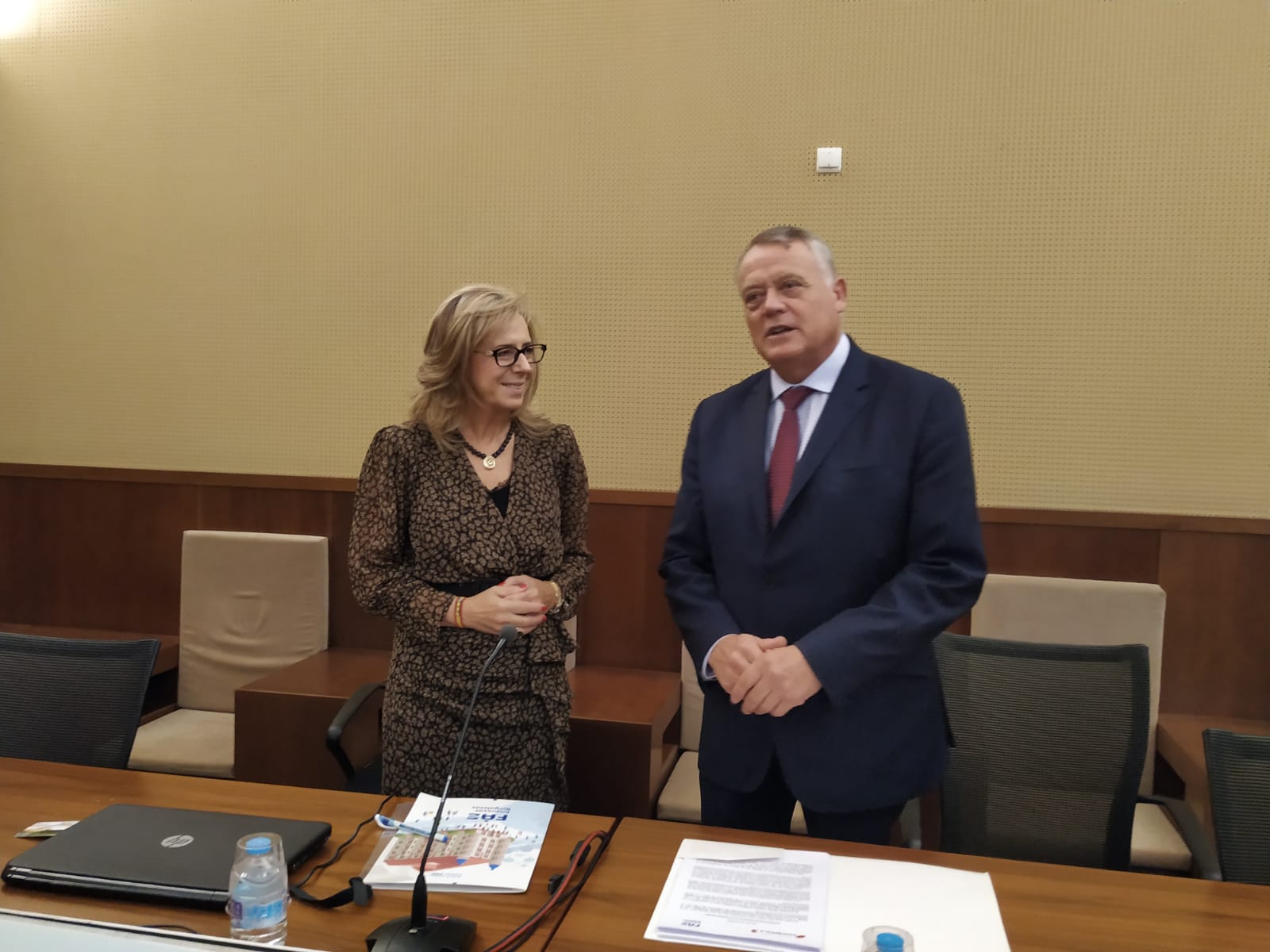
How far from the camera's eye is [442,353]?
203 centimetres

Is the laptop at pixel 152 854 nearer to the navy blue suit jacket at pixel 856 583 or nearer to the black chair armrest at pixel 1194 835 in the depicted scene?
→ the navy blue suit jacket at pixel 856 583

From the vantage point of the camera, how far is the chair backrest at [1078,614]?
2752 millimetres

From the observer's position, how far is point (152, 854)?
1354 mm

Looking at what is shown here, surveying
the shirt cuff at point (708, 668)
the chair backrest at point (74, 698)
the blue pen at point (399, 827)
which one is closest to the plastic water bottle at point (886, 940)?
the shirt cuff at point (708, 668)

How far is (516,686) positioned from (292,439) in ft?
6.53

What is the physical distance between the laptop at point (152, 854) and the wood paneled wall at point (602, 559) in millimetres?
1859

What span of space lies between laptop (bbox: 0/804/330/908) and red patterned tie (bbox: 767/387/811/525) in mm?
946

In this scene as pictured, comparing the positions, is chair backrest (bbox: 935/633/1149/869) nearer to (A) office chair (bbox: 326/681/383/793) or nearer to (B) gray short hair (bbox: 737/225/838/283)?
(B) gray short hair (bbox: 737/225/838/283)

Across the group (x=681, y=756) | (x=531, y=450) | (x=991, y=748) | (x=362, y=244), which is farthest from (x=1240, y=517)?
(x=362, y=244)

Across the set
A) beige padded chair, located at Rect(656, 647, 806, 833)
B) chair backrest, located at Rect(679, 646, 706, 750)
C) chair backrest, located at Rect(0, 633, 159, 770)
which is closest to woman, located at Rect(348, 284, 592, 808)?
beige padded chair, located at Rect(656, 647, 806, 833)

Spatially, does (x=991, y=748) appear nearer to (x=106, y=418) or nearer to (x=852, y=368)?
(x=852, y=368)

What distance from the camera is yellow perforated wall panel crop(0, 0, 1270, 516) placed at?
2936 mm

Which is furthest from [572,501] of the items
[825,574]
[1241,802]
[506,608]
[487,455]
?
[1241,802]

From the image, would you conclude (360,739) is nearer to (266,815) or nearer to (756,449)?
(266,815)
